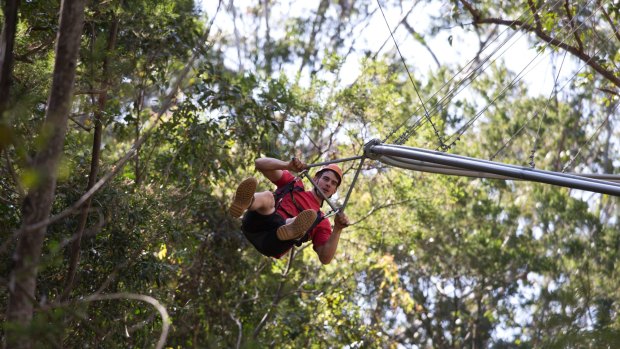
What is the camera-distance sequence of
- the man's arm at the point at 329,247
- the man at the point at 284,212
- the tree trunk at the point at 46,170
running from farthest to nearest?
the man's arm at the point at 329,247
the man at the point at 284,212
the tree trunk at the point at 46,170

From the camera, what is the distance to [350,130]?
8805mm

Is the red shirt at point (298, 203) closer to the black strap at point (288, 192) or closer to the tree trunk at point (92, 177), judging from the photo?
the black strap at point (288, 192)

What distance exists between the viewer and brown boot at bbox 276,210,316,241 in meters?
4.54

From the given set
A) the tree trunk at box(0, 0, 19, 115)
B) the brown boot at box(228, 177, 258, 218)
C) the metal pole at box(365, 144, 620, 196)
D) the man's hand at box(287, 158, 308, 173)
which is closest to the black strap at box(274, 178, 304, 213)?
the brown boot at box(228, 177, 258, 218)

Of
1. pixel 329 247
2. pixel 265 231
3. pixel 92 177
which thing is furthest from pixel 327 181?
pixel 92 177

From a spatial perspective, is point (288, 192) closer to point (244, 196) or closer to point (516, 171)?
point (244, 196)

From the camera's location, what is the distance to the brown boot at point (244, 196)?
456cm

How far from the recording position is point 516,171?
3939 millimetres

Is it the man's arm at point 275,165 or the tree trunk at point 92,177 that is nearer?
the man's arm at point 275,165

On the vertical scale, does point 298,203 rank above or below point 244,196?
above

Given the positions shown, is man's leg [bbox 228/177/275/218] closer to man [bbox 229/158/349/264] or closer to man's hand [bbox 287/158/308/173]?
man [bbox 229/158/349/264]

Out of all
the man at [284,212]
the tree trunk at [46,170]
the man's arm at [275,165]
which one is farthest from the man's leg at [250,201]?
the tree trunk at [46,170]

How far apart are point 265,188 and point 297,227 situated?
13.6 feet

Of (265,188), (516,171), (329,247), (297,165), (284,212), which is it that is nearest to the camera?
(516,171)
